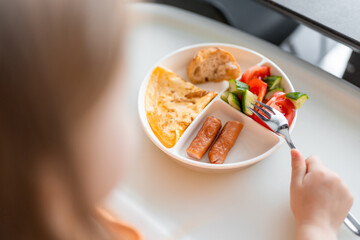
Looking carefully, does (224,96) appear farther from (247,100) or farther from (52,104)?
(52,104)

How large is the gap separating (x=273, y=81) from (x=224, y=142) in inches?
12.5

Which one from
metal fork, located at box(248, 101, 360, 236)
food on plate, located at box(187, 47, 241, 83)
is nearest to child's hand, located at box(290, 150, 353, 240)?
metal fork, located at box(248, 101, 360, 236)

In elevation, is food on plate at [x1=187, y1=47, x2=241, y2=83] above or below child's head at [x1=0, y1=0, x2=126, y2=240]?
below

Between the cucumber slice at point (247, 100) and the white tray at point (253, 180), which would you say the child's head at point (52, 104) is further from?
the cucumber slice at point (247, 100)

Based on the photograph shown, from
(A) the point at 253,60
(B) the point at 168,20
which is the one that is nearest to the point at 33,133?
(A) the point at 253,60

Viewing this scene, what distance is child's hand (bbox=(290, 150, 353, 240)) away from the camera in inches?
34.1

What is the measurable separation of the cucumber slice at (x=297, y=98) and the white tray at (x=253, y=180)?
11 cm

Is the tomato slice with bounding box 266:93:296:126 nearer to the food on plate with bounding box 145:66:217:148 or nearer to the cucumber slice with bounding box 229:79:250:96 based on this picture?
the cucumber slice with bounding box 229:79:250:96

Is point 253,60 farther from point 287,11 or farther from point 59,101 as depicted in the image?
point 59,101

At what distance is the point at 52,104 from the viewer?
1.00 ft

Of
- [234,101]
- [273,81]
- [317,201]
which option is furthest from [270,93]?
[317,201]

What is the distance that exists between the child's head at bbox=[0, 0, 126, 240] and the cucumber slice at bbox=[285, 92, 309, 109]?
0.88 meters

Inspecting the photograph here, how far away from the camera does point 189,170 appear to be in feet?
3.62

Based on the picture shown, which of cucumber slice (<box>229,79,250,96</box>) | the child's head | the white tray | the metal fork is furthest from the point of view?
cucumber slice (<box>229,79,250,96</box>)
